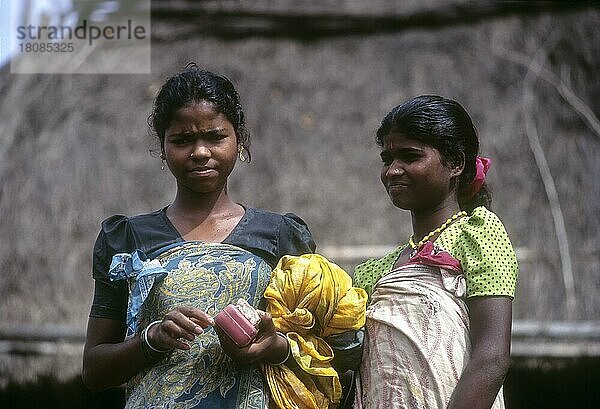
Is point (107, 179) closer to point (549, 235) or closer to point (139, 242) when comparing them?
point (549, 235)

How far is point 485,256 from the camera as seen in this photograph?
6.17 feet

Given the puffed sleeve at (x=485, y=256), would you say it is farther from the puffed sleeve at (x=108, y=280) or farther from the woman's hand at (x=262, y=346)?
the puffed sleeve at (x=108, y=280)

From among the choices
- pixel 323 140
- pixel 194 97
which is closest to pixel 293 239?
pixel 194 97

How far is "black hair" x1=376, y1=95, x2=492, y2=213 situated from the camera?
1.97 metres

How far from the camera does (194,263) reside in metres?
1.87

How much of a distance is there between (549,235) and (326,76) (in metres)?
1.15

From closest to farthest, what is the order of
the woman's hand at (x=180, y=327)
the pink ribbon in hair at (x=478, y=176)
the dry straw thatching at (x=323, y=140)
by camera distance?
the woman's hand at (x=180, y=327)
the pink ribbon in hair at (x=478, y=176)
the dry straw thatching at (x=323, y=140)

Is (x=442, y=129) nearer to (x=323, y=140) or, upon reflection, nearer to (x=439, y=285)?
(x=439, y=285)

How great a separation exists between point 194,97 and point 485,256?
0.67 m

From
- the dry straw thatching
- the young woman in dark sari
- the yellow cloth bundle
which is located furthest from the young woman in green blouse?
the dry straw thatching

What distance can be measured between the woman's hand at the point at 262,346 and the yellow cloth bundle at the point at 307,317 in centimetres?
3

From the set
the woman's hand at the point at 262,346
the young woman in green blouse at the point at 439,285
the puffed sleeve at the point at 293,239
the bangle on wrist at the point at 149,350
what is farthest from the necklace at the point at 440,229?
the bangle on wrist at the point at 149,350

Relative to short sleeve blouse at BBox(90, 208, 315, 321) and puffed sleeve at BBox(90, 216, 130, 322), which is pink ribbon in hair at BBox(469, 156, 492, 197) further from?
puffed sleeve at BBox(90, 216, 130, 322)

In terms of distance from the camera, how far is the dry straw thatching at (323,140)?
390 centimetres
